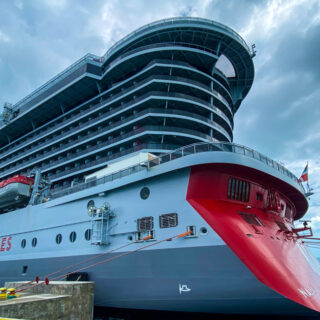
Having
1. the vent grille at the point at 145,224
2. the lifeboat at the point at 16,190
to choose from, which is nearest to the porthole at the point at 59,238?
the vent grille at the point at 145,224

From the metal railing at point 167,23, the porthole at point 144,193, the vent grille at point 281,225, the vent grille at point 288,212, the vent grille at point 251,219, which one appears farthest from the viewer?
the metal railing at point 167,23

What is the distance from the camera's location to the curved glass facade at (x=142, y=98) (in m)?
22.6

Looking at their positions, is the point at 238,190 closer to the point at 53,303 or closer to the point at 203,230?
the point at 203,230

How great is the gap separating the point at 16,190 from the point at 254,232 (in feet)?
60.3

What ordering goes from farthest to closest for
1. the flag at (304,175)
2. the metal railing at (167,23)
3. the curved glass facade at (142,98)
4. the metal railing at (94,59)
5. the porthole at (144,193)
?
the metal railing at (94,59)
the metal railing at (167,23)
the curved glass facade at (142,98)
the flag at (304,175)
the porthole at (144,193)

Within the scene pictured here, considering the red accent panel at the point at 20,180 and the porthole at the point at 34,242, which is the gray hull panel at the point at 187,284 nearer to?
the porthole at the point at 34,242

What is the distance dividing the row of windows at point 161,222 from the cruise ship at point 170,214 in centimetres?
5

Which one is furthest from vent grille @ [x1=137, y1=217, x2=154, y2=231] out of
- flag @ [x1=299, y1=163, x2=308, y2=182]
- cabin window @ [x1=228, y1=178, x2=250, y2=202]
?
flag @ [x1=299, y1=163, x2=308, y2=182]

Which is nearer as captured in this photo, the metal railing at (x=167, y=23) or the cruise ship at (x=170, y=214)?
the cruise ship at (x=170, y=214)

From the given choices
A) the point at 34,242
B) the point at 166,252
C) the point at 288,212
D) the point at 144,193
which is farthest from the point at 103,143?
the point at 288,212

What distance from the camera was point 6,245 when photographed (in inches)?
760

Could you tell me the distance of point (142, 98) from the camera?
23.2 m

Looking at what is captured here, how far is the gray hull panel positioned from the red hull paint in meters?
0.36

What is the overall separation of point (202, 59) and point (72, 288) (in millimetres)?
24551
